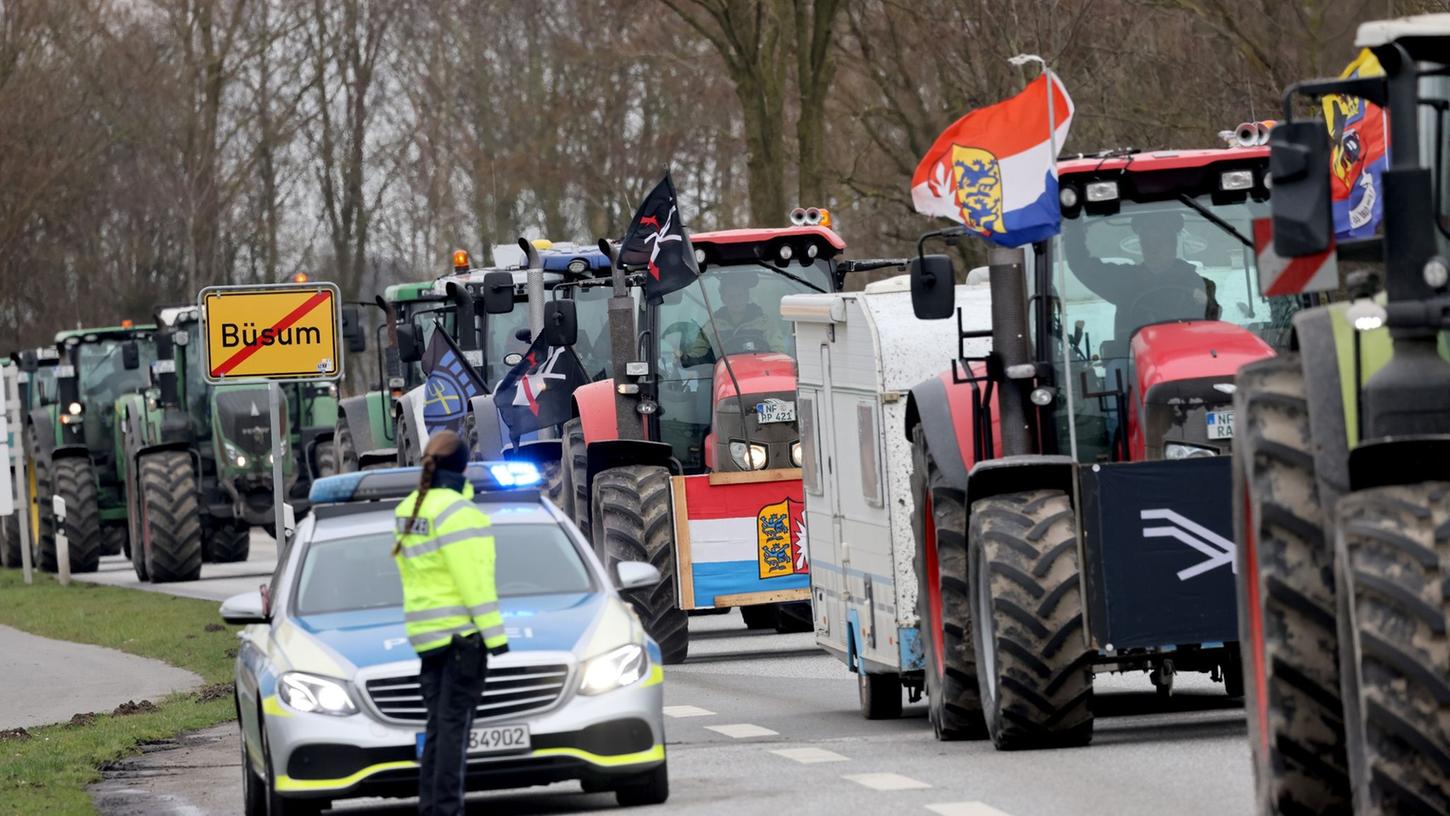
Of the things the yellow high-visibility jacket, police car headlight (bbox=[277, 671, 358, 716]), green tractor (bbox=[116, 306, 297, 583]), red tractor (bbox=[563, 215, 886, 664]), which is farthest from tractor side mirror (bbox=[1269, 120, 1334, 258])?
green tractor (bbox=[116, 306, 297, 583])

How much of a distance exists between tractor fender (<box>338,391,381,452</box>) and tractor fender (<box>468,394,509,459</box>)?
6.04 meters

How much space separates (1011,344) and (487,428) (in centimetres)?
1235

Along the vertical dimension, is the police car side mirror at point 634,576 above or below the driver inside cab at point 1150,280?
below

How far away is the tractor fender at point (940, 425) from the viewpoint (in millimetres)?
14789

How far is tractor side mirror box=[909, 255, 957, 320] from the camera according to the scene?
14.3 meters

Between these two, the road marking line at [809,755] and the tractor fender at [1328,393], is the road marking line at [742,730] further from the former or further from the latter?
the tractor fender at [1328,393]

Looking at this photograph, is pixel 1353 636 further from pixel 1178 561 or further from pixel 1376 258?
pixel 1178 561

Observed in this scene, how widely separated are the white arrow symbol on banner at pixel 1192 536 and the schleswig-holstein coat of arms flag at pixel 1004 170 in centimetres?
178

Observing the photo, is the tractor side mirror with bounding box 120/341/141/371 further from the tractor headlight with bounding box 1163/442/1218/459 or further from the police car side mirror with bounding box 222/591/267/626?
the tractor headlight with bounding box 1163/442/1218/459

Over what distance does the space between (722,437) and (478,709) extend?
9680 millimetres

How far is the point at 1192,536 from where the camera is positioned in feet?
44.2

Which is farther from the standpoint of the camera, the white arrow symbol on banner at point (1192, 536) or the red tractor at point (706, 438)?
the red tractor at point (706, 438)

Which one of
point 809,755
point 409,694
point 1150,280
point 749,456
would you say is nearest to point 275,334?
point 749,456

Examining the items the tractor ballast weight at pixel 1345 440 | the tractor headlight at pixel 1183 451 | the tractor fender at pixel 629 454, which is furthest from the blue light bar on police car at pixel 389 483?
the tractor fender at pixel 629 454
